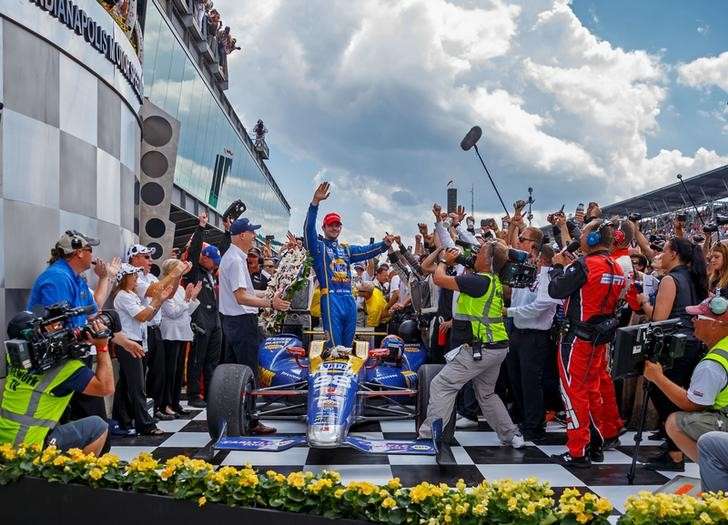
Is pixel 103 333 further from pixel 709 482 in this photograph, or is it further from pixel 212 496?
pixel 709 482

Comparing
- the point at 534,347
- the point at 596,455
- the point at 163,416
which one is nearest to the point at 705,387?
the point at 596,455

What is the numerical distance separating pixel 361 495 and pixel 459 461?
2601 mm

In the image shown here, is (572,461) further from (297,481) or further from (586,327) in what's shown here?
(297,481)

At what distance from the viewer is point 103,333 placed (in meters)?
3.47

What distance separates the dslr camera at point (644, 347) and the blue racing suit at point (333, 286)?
3421 millimetres

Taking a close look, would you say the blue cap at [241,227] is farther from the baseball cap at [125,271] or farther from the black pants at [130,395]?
the black pants at [130,395]

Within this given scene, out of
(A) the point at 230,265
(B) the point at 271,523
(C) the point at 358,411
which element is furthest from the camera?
(A) the point at 230,265

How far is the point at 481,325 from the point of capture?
523cm

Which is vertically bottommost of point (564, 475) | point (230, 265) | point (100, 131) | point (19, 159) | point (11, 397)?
point (564, 475)

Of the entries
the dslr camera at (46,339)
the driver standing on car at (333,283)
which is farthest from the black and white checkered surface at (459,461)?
the dslr camera at (46,339)

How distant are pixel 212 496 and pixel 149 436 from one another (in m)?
3.27

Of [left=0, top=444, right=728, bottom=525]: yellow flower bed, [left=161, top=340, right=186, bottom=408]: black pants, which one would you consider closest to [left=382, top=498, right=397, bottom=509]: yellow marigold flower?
[left=0, top=444, right=728, bottom=525]: yellow flower bed

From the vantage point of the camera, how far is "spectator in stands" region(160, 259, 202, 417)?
649cm

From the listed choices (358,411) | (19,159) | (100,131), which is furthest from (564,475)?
(100,131)
